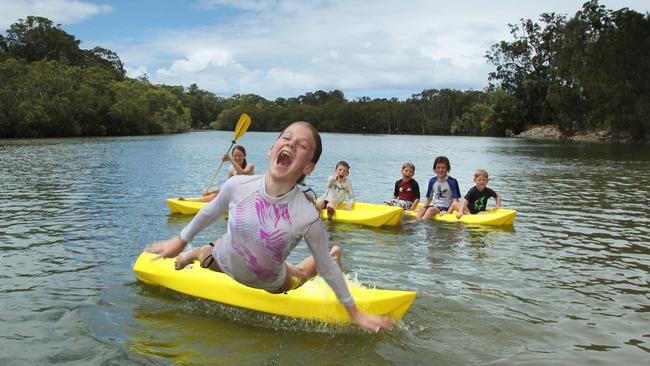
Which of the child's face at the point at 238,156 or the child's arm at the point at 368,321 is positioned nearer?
the child's arm at the point at 368,321

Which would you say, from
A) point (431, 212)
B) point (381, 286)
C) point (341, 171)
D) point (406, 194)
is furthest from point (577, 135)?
point (381, 286)

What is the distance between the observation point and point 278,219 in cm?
380

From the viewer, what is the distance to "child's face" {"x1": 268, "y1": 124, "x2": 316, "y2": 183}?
3.60 metres

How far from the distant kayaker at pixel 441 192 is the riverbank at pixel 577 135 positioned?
2046 inches

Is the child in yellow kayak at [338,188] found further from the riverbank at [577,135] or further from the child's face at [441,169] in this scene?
the riverbank at [577,135]

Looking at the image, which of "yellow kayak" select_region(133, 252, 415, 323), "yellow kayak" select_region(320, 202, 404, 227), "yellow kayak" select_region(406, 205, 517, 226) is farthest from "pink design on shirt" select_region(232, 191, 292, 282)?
"yellow kayak" select_region(406, 205, 517, 226)

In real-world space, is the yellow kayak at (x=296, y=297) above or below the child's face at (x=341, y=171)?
below

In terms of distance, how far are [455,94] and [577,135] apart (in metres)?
54.3

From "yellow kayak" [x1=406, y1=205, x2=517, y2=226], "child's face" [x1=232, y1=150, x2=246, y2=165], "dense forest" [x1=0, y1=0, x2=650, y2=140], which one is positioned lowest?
"yellow kayak" [x1=406, y1=205, x2=517, y2=226]

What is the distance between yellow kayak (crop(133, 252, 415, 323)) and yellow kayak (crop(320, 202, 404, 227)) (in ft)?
16.2

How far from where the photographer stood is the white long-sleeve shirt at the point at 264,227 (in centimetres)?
375

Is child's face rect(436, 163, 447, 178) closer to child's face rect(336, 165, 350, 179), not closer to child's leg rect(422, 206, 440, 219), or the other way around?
child's leg rect(422, 206, 440, 219)

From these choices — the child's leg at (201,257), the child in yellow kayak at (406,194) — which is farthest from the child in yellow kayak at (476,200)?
the child's leg at (201,257)

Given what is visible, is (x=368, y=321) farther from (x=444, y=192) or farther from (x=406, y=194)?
(x=406, y=194)
